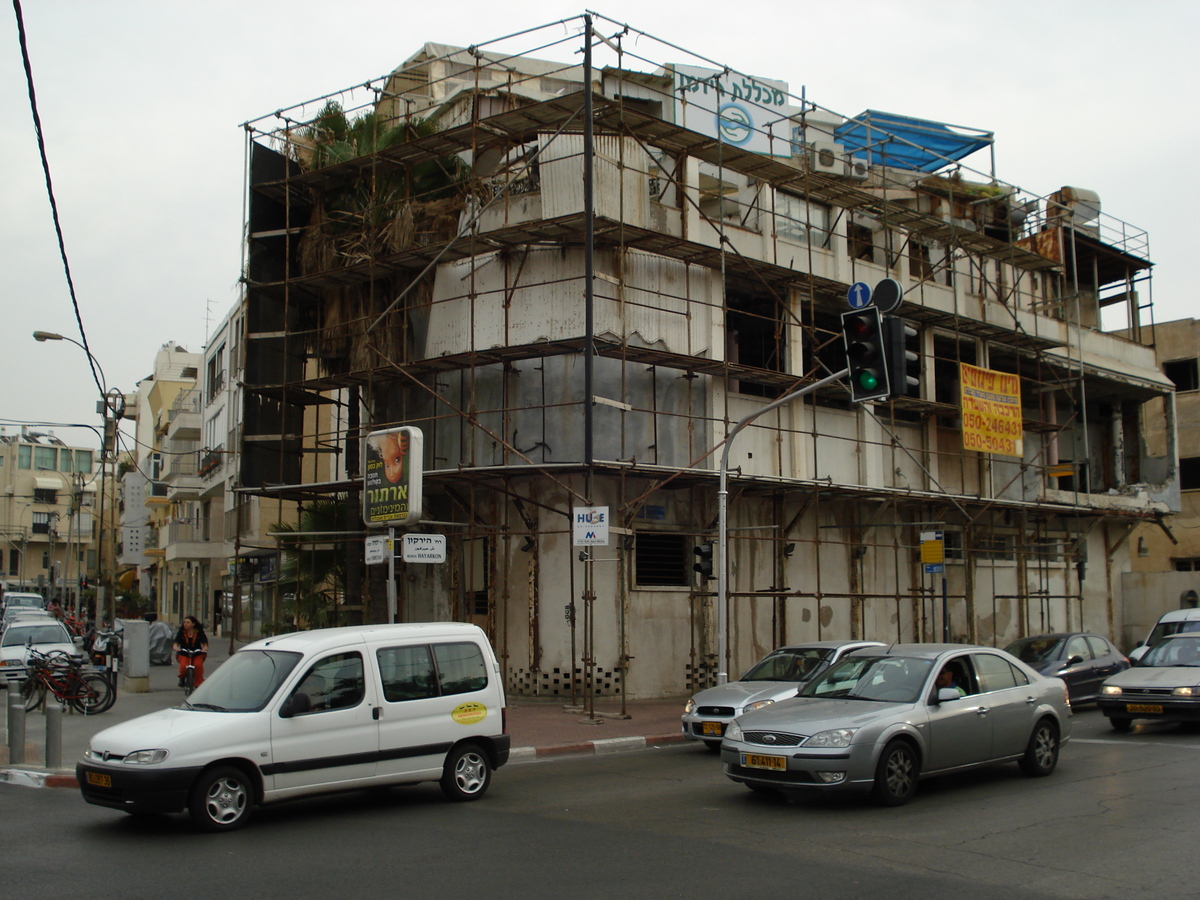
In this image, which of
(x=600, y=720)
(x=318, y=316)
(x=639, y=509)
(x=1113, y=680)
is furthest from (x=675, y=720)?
(x=318, y=316)

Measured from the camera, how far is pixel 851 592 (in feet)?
77.8

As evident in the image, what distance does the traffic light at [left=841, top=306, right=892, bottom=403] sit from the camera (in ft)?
40.8

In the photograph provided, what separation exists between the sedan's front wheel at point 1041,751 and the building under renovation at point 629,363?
7199 mm

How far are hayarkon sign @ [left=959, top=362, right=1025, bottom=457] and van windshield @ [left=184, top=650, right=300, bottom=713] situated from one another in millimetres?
18977

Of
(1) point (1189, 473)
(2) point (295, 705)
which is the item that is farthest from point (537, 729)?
(1) point (1189, 473)

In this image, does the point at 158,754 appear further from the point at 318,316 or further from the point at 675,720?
the point at 318,316

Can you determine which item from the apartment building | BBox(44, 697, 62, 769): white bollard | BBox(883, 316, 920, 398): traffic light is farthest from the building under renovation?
the apartment building

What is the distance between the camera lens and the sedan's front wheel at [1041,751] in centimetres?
1101

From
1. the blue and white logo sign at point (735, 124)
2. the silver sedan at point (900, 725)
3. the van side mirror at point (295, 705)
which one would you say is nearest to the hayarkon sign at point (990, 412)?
the blue and white logo sign at point (735, 124)

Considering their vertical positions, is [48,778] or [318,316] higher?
[318,316]

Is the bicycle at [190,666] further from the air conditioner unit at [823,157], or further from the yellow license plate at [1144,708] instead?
the air conditioner unit at [823,157]

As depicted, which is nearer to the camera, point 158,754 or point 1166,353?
point 158,754

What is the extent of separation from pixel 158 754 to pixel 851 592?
58.1 feet

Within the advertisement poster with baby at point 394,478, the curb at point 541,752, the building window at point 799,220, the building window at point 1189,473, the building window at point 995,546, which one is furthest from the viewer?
the building window at point 1189,473
